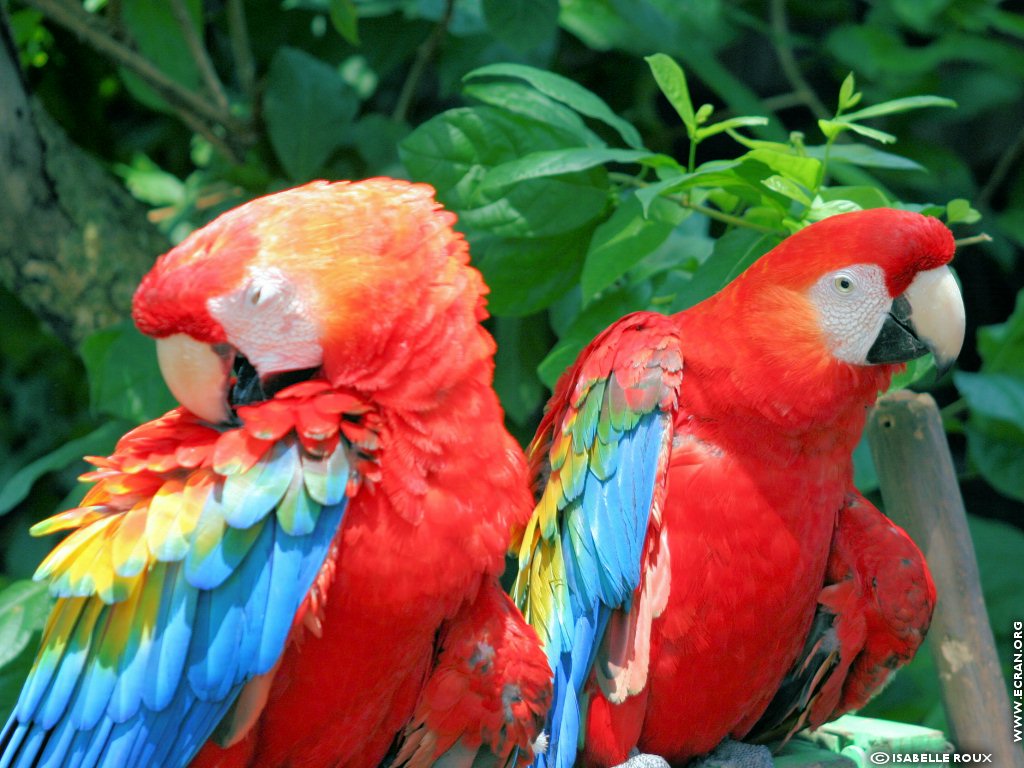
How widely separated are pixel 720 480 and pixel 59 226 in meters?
1.14

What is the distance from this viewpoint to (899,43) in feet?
6.88

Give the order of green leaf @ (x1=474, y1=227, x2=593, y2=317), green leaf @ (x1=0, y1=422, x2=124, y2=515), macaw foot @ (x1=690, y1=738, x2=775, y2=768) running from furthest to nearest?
1. green leaf @ (x1=0, y1=422, x2=124, y2=515)
2. green leaf @ (x1=474, y1=227, x2=593, y2=317)
3. macaw foot @ (x1=690, y1=738, x2=775, y2=768)

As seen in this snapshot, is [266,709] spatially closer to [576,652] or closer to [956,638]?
[576,652]

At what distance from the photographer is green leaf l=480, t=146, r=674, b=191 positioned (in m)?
1.20

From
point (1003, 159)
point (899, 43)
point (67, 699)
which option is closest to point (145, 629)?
point (67, 699)

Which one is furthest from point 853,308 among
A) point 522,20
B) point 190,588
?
point 522,20

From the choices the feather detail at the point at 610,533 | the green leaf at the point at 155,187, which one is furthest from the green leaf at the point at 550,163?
the green leaf at the point at 155,187

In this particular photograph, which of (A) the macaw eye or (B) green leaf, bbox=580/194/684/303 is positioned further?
(B) green leaf, bbox=580/194/684/303

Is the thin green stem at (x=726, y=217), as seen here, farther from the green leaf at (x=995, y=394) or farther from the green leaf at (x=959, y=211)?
the green leaf at (x=995, y=394)

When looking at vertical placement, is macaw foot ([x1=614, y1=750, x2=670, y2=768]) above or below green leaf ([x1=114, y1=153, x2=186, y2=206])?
below

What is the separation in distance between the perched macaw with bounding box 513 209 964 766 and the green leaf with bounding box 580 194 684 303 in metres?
0.16

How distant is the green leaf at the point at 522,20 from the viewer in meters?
1.54

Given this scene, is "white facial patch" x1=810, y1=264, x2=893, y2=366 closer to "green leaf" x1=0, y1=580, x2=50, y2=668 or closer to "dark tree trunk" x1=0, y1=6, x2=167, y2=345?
"green leaf" x1=0, y1=580, x2=50, y2=668

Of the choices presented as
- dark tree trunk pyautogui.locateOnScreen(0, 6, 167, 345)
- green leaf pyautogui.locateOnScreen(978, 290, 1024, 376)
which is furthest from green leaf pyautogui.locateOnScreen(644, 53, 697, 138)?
dark tree trunk pyautogui.locateOnScreen(0, 6, 167, 345)
